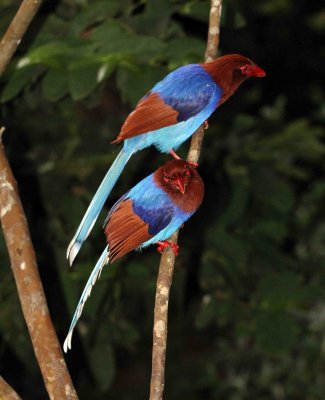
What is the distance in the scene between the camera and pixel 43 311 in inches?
116

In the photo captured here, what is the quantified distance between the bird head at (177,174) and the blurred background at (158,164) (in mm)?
709

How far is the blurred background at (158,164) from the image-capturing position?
4164 mm

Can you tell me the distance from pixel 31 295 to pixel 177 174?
767 mm

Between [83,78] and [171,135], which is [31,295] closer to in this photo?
[171,135]

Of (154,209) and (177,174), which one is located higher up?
(177,174)

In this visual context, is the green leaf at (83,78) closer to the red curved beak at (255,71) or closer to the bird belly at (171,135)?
the bird belly at (171,135)

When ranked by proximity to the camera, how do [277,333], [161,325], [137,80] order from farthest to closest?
[277,333] → [137,80] → [161,325]

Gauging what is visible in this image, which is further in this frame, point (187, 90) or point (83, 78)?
point (83, 78)

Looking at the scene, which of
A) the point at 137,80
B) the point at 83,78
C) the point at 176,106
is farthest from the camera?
the point at 137,80

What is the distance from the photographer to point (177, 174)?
340cm

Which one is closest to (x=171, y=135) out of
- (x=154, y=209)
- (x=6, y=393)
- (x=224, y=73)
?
(x=224, y=73)

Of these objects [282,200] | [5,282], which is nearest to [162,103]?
[5,282]

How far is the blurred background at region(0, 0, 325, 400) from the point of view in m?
4.16

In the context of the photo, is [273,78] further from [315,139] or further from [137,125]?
[137,125]
